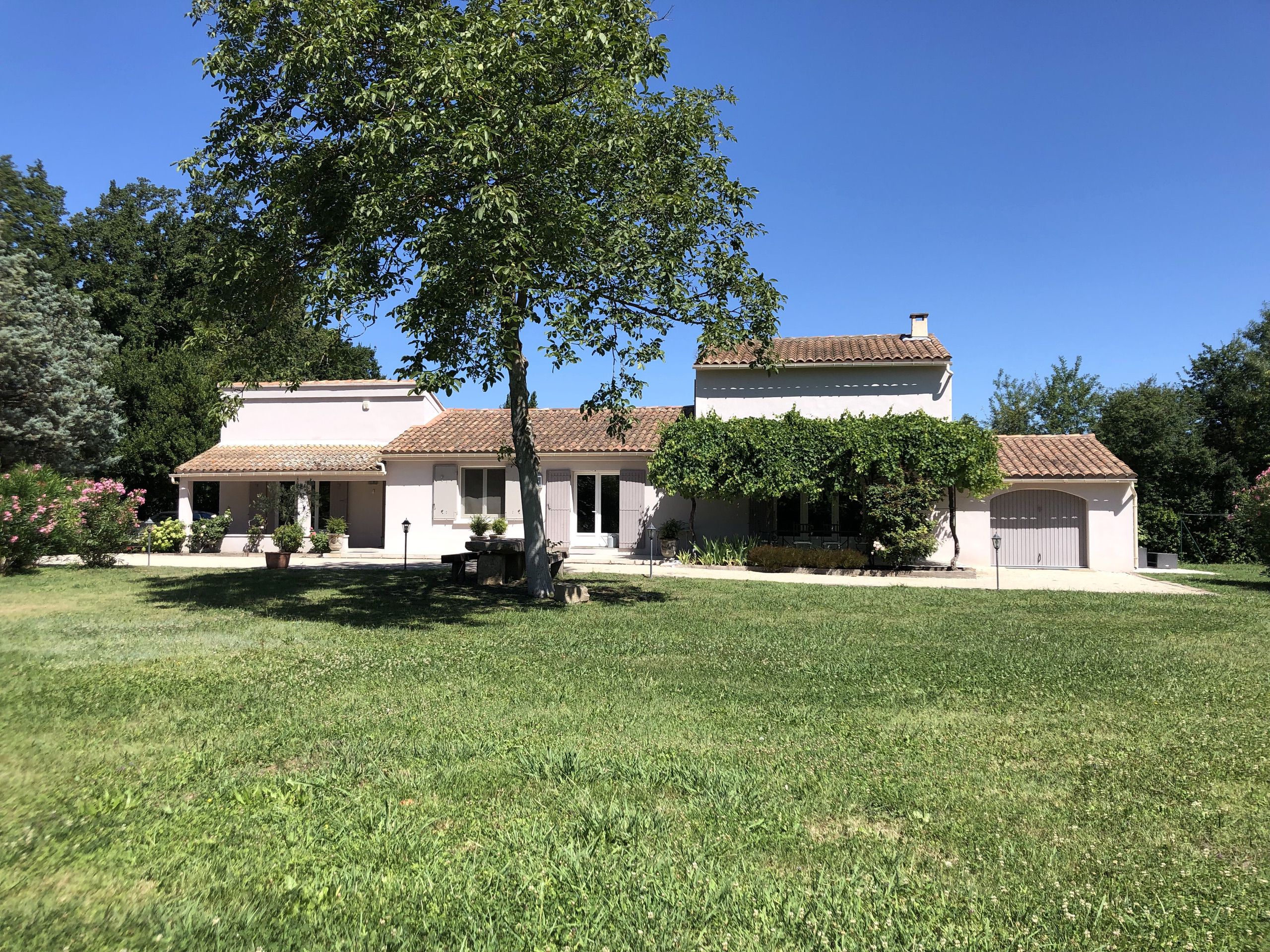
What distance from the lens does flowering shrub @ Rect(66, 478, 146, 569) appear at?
58.6 ft

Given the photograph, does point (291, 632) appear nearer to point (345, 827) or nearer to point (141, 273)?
point (345, 827)

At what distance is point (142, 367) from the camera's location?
105ft

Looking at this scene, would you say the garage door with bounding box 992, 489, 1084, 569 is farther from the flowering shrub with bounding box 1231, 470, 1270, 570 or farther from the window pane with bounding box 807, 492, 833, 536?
the window pane with bounding box 807, 492, 833, 536

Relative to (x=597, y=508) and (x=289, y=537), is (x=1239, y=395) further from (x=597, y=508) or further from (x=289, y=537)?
(x=289, y=537)

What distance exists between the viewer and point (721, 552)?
20.7 m

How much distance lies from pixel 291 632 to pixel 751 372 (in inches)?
616

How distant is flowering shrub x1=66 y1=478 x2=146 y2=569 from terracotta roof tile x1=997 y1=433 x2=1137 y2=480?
2149 centimetres

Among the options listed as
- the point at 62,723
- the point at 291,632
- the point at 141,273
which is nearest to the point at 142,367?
the point at 141,273

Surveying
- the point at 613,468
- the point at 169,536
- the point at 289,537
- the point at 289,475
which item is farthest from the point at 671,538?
the point at 169,536

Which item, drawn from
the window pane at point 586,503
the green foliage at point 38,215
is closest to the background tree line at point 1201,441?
the window pane at point 586,503

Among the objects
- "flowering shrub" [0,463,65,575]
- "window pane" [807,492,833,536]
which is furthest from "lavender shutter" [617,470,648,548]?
"flowering shrub" [0,463,65,575]

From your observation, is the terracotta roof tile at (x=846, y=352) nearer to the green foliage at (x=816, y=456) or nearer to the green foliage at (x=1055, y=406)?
the green foliage at (x=816, y=456)

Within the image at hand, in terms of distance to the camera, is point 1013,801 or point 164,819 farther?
point 1013,801

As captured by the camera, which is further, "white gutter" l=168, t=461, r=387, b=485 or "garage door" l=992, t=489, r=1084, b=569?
"white gutter" l=168, t=461, r=387, b=485
